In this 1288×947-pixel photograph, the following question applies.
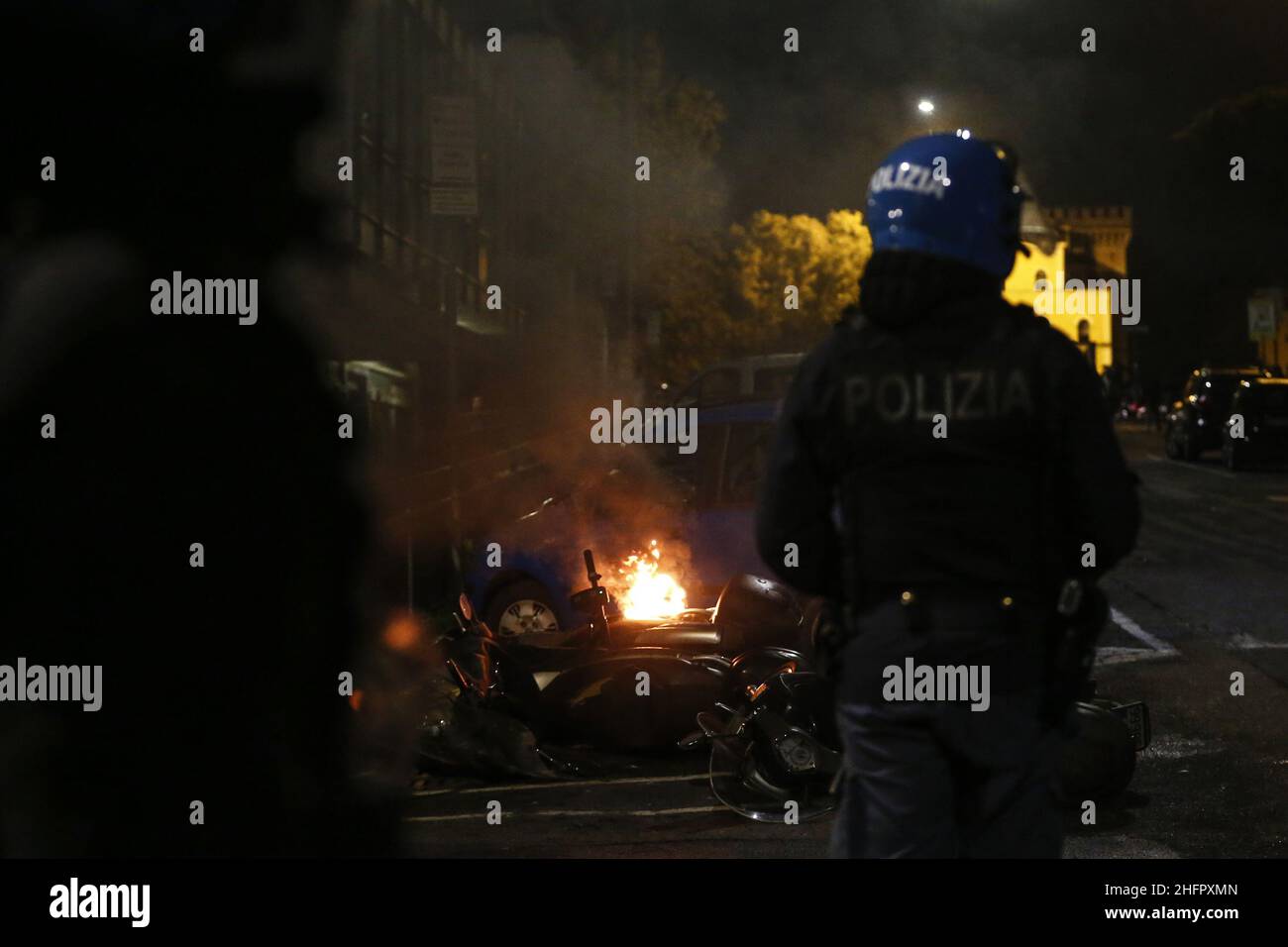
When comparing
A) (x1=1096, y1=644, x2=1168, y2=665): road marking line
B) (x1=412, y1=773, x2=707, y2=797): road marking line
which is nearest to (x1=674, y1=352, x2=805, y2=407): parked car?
(x1=1096, y1=644, x2=1168, y2=665): road marking line

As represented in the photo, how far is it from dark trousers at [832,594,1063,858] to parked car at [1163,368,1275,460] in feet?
90.2

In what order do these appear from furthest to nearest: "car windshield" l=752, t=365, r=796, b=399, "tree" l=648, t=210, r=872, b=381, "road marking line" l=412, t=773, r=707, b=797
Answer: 1. "tree" l=648, t=210, r=872, b=381
2. "car windshield" l=752, t=365, r=796, b=399
3. "road marking line" l=412, t=773, r=707, b=797

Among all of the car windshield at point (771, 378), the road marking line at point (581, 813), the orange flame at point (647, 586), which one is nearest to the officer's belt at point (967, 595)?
the road marking line at point (581, 813)

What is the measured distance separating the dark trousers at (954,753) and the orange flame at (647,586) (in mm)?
5991

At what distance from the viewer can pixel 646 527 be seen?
916 cm

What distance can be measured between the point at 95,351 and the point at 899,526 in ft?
4.45

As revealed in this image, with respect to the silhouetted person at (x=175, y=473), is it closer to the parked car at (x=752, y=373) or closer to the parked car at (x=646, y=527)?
the parked car at (x=646, y=527)

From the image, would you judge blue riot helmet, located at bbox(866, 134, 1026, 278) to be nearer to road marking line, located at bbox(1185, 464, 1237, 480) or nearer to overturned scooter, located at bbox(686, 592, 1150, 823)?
overturned scooter, located at bbox(686, 592, 1150, 823)

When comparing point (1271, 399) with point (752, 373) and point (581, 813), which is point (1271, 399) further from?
point (581, 813)

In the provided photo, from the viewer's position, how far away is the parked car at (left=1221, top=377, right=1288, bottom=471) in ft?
88.4

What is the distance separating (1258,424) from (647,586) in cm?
2087

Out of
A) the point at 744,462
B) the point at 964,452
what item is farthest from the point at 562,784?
the point at 964,452
